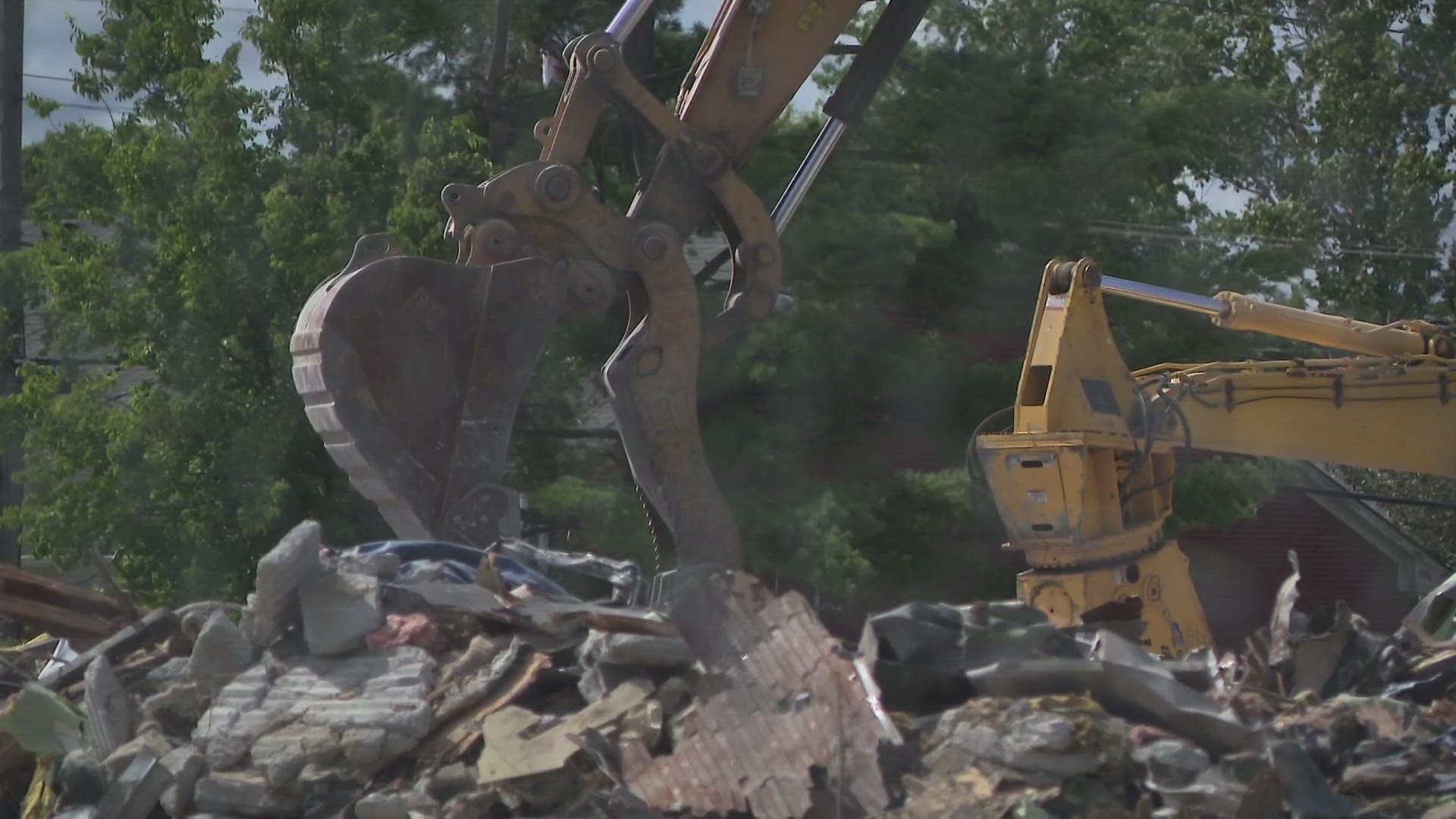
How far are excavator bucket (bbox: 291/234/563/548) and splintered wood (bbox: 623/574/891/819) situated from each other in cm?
237

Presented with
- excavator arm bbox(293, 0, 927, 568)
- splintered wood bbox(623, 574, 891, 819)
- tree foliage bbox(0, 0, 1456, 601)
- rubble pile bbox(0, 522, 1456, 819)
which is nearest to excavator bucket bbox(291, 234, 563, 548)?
excavator arm bbox(293, 0, 927, 568)

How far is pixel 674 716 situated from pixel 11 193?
1370cm

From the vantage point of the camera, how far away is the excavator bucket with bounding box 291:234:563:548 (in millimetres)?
7688

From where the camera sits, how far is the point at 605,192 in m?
15.1

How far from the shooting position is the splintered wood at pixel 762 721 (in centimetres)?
489

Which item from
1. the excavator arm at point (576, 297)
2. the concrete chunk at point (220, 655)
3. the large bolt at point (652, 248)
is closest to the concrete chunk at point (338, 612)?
the concrete chunk at point (220, 655)

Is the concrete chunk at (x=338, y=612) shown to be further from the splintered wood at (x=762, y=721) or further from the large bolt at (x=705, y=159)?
the large bolt at (x=705, y=159)

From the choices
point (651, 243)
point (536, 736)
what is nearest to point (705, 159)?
point (651, 243)

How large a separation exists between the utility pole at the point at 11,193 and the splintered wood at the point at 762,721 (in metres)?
12.5

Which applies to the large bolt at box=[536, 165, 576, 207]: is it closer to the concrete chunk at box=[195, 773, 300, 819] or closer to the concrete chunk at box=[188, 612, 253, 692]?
the concrete chunk at box=[188, 612, 253, 692]

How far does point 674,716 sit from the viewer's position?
17.4 ft

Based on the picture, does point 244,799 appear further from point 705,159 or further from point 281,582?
point 705,159

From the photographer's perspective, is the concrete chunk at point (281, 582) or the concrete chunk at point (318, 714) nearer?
the concrete chunk at point (318, 714)

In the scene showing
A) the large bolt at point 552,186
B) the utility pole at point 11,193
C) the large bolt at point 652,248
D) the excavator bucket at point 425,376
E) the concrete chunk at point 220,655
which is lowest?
the concrete chunk at point 220,655
